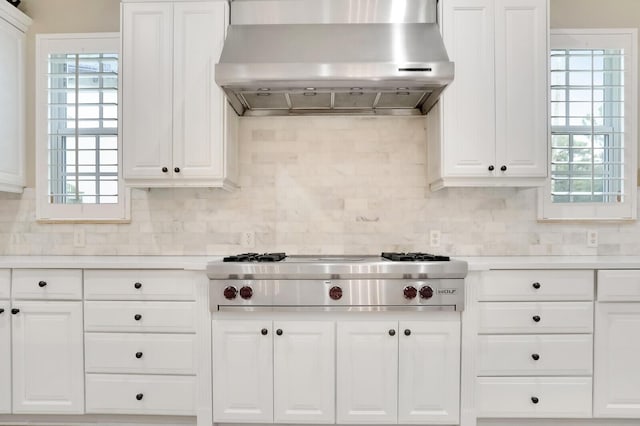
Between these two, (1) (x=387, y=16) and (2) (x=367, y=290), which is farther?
(1) (x=387, y=16)

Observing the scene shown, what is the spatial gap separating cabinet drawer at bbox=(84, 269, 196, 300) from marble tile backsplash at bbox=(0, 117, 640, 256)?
0.63 m

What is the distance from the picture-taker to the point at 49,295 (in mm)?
2494

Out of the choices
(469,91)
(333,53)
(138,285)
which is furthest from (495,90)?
(138,285)

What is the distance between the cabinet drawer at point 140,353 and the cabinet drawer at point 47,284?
0.88 feet

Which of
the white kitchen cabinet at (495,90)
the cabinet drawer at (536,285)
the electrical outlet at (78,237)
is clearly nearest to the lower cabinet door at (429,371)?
the cabinet drawer at (536,285)

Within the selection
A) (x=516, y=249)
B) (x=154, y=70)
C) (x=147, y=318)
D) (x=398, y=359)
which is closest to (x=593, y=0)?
(x=516, y=249)

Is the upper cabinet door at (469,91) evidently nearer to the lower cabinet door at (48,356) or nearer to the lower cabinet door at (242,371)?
the lower cabinet door at (242,371)

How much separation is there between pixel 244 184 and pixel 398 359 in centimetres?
153

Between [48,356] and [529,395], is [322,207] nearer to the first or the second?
[529,395]

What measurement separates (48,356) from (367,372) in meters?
1.77

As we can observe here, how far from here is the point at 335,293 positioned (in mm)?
2346

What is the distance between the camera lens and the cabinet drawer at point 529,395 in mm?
2416

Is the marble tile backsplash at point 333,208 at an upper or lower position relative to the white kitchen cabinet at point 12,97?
lower

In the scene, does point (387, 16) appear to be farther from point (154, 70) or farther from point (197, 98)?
point (154, 70)
